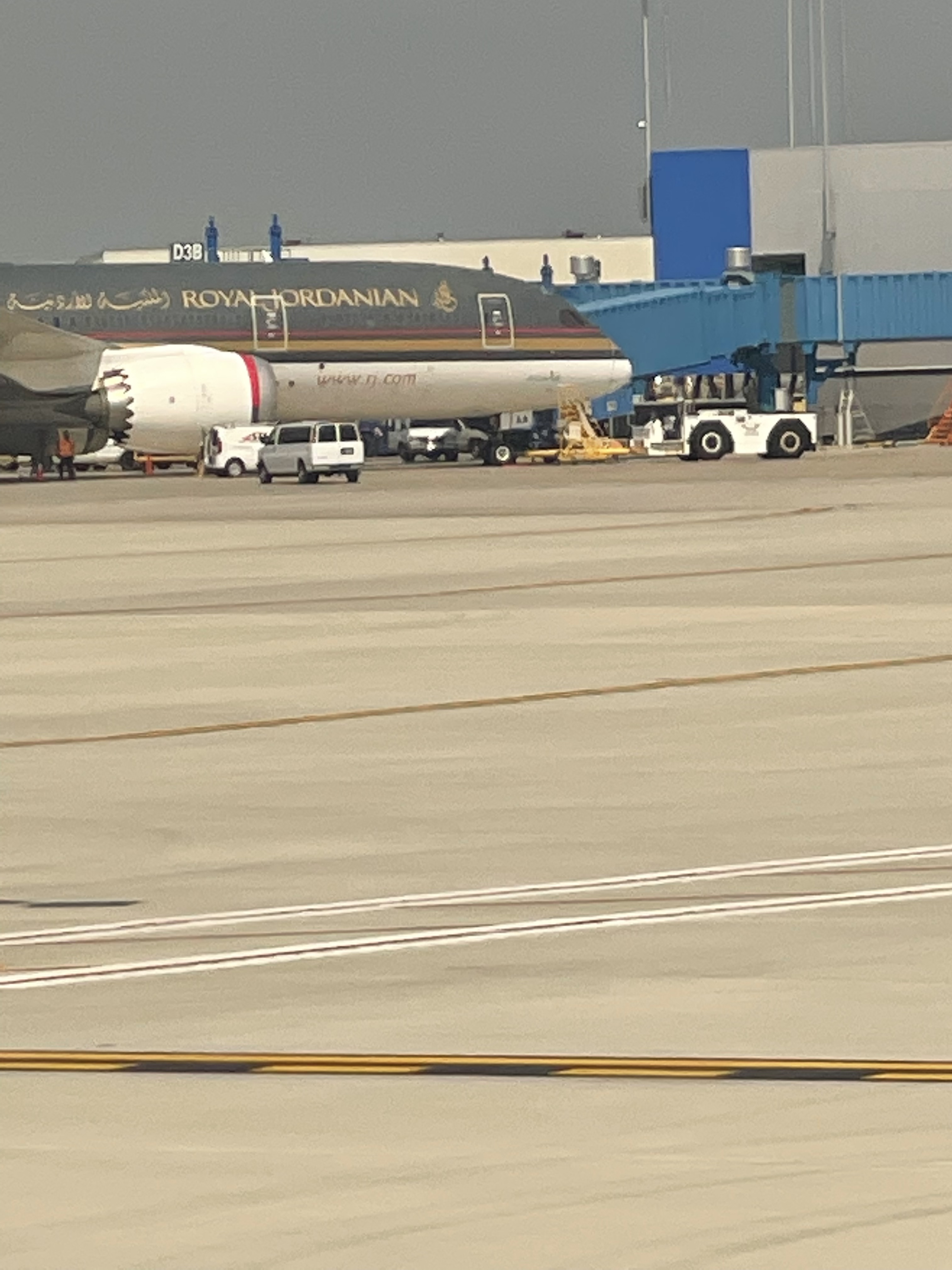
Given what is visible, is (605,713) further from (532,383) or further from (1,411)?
(532,383)

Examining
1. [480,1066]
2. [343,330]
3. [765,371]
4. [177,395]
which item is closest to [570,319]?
[343,330]

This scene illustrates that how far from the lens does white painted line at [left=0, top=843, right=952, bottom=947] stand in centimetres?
1356

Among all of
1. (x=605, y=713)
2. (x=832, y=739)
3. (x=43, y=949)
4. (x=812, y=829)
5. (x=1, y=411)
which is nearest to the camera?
(x=43, y=949)

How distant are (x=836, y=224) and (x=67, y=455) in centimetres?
6309

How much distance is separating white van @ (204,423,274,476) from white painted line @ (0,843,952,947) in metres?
78.0

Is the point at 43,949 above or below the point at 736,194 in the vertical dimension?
below

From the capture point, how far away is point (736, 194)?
137125mm

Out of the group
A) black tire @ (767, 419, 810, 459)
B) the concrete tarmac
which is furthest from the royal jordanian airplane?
the concrete tarmac

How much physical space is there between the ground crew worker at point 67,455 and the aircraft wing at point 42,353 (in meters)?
1.82

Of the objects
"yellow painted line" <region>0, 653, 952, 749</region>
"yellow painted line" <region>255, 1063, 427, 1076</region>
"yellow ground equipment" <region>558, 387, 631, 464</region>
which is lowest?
"yellow ground equipment" <region>558, 387, 631, 464</region>

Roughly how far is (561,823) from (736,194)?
123161 mm

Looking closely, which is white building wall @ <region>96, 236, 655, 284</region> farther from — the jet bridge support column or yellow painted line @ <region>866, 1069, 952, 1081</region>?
yellow painted line @ <region>866, 1069, 952, 1081</region>

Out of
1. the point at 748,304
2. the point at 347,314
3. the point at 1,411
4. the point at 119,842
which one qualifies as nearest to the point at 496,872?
the point at 119,842

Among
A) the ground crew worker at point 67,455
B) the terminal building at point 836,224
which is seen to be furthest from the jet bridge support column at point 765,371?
the ground crew worker at point 67,455
